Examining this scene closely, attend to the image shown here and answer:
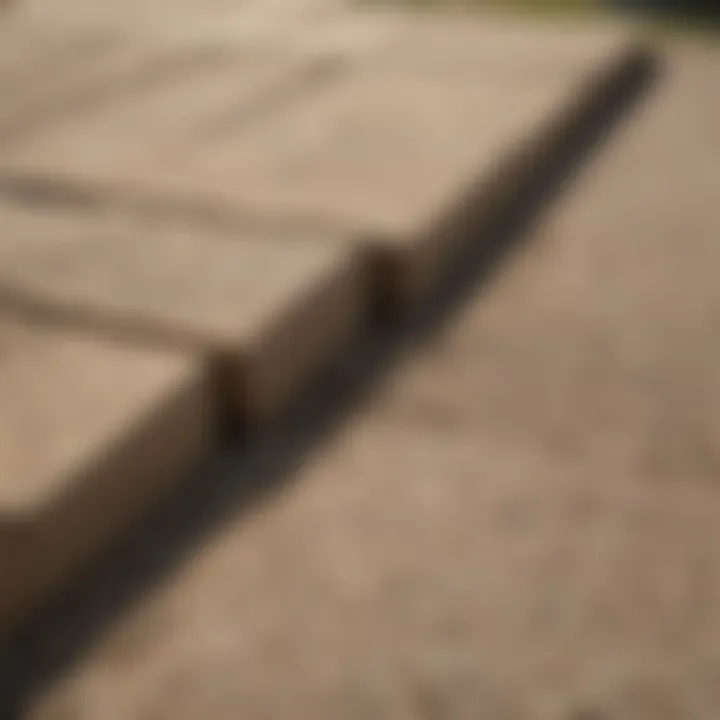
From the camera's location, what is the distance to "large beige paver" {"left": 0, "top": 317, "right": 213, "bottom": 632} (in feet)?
2.38

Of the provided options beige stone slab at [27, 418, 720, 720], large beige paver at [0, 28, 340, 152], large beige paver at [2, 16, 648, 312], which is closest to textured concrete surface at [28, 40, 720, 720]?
beige stone slab at [27, 418, 720, 720]

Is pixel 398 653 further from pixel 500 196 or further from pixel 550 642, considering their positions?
pixel 500 196

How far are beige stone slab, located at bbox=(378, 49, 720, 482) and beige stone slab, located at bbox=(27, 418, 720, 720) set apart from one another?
0.06 meters

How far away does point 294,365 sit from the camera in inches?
38.9

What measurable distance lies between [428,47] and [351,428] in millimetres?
1057

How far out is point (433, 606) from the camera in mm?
749

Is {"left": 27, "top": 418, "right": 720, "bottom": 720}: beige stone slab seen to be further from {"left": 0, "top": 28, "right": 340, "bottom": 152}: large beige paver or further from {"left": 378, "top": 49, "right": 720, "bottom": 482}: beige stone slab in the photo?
{"left": 0, "top": 28, "right": 340, "bottom": 152}: large beige paver

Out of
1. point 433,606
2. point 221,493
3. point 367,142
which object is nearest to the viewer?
point 433,606

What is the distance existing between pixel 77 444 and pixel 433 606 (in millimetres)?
253

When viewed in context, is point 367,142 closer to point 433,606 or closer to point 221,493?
point 221,493

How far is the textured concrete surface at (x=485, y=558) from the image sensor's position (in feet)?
2.26

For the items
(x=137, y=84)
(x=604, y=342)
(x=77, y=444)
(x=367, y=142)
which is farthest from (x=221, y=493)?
(x=137, y=84)

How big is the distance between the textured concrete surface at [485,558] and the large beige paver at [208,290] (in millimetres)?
82

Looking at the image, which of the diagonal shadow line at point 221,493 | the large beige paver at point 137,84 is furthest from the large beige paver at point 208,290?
the large beige paver at point 137,84
